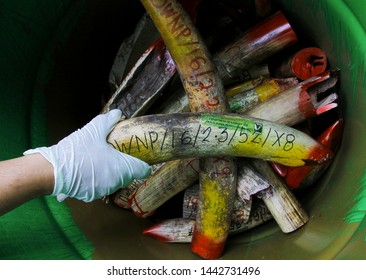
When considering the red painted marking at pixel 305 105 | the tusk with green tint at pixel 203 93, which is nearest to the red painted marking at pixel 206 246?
the tusk with green tint at pixel 203 93

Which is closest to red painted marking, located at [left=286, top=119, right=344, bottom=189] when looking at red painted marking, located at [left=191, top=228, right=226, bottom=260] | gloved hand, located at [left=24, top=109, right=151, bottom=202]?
red painted marking, located at [left=191, top=228, right=226, bottom=260]

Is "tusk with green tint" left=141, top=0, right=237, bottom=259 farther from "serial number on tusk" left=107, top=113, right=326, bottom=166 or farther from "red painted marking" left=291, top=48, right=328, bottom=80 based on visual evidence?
"red painted marking" left=291, top=48, right=328, bottom=80

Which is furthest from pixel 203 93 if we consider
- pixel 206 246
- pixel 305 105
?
pixel 206 246

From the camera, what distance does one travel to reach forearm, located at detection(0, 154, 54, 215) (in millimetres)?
1039

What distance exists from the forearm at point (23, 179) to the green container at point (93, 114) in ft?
1.01

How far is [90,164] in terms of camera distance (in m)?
1.16

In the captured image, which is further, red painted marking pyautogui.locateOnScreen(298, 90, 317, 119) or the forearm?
red painted marking pyautogui.locateOnScreen(298, 90, 317, 119)

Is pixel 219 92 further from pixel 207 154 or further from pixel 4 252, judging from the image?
pixel 4 252

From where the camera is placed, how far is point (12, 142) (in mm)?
1476

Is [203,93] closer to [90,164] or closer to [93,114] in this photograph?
[90,164]

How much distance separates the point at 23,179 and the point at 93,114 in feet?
2.28

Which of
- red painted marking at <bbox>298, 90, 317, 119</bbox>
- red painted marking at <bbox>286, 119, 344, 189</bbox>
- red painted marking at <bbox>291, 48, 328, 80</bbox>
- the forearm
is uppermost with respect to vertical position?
the forearm

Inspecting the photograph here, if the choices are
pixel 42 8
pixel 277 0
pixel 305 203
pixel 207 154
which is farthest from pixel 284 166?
pixel 42 8

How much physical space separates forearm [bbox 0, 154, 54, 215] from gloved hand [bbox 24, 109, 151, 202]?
19 millimetres
